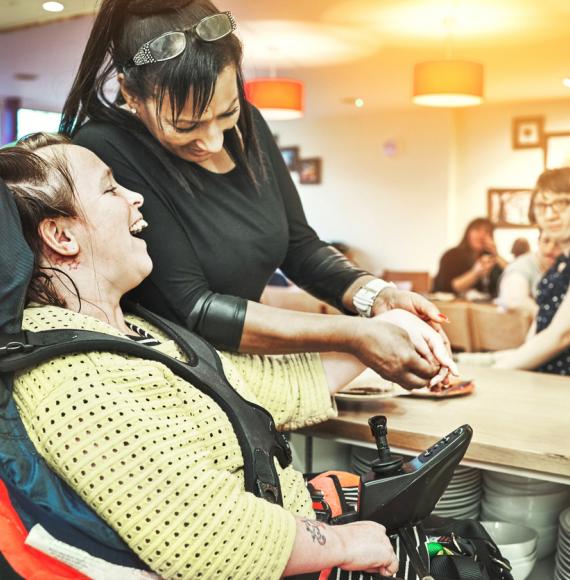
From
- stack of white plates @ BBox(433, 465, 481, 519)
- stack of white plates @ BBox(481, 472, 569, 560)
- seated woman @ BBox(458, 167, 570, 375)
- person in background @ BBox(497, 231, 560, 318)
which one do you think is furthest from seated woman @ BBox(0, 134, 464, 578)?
person in background @ BBox(497, 231, 560, 318)

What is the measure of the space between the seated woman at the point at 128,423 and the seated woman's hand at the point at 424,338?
0.10m

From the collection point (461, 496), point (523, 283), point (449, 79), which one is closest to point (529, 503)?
point (461, 496)

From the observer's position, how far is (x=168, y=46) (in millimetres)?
1346

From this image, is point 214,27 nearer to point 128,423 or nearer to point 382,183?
point 128,423

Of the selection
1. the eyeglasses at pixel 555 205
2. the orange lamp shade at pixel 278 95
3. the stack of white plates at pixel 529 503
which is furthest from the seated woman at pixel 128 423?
the orange lamp shade at pixel 278 95

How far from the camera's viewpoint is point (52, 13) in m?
5.04

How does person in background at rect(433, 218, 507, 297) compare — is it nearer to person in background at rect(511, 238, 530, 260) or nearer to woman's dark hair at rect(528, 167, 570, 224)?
person in background at rect(511, 238, 530, 260)

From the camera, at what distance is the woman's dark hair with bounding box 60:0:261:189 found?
1.36 m

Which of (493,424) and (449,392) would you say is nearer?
(493,424)

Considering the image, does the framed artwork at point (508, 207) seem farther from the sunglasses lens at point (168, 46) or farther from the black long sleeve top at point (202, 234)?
the sunglasses lens at point (168, 46)

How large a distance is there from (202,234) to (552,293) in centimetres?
178

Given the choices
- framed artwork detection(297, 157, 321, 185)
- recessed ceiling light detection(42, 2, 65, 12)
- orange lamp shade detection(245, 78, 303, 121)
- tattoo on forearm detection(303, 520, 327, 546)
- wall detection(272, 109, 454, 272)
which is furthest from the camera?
framed artwork detection(297, 157, 321, 185)

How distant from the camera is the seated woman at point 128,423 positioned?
1.02 m

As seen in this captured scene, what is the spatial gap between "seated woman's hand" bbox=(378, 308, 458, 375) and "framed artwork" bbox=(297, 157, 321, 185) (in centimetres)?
1060
